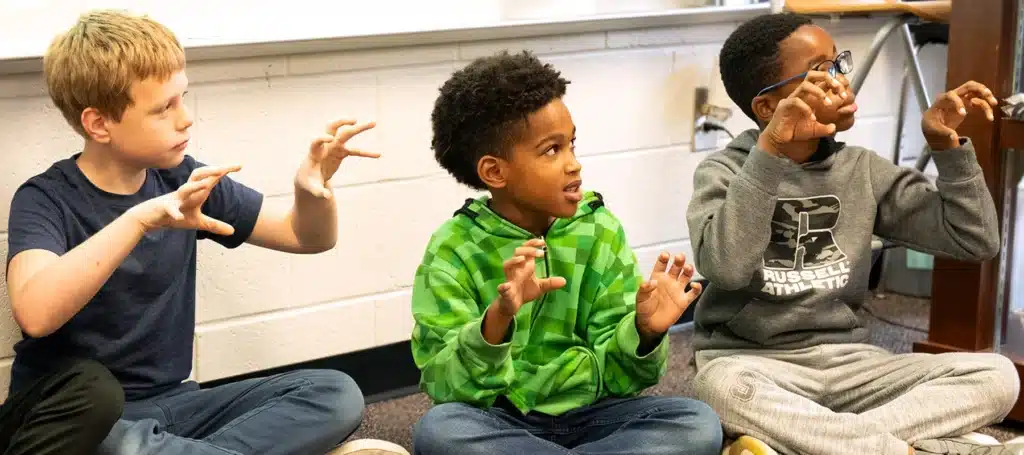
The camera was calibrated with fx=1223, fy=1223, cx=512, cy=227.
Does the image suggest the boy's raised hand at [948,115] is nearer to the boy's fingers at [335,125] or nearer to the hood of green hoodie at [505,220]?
the hood of green hoodie at [505,220]

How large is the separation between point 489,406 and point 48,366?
59 cm

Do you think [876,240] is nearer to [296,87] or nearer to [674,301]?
[674,301]

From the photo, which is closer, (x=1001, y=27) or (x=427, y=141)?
(x=1001, y=27)

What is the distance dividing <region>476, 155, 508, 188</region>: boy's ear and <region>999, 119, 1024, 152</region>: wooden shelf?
840 millimetres

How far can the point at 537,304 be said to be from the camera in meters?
1.70

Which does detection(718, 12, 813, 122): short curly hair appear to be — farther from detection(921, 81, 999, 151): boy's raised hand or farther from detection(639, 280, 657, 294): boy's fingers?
detection(639, 280, 657, 294): boy's fingers

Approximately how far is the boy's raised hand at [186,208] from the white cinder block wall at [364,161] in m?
0.50

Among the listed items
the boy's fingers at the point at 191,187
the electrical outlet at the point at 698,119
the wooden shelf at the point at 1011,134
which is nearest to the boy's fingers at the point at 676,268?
the boy's fingers at the point at 191,187

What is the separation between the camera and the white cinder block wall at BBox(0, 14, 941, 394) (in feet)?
6.56

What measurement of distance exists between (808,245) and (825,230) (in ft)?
0.12

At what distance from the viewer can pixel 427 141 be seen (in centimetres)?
224

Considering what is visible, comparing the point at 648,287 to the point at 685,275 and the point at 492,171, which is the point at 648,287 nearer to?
the point at 685,275

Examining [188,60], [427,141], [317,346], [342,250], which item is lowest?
[317,346]

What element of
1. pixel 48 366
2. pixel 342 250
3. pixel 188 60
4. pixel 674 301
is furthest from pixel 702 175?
pixel 48 366
